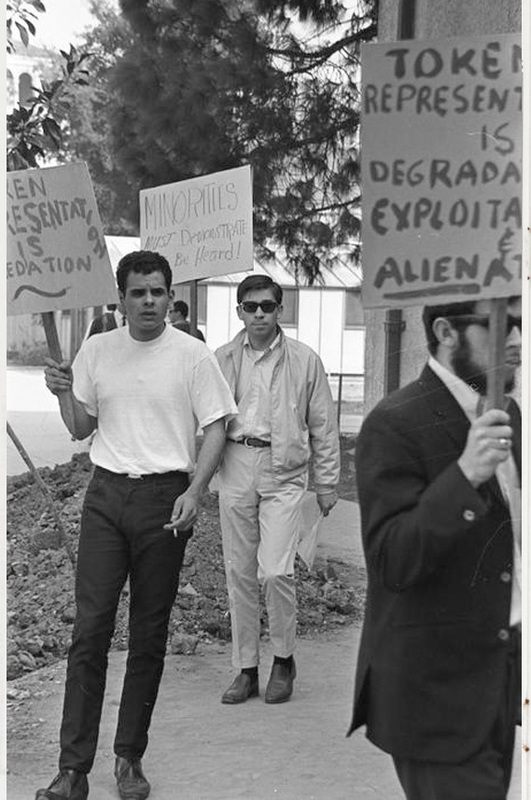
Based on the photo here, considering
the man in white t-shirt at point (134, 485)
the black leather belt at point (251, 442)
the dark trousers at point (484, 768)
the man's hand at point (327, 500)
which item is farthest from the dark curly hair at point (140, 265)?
the dark trousers at point (484, 768)

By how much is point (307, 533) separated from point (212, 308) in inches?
39.8

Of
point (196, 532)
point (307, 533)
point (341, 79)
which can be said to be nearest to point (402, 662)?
point (341, 79)

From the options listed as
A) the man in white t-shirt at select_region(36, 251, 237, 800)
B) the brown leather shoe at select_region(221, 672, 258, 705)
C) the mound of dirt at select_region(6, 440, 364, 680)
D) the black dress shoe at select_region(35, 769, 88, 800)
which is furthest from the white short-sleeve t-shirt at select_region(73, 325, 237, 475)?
the brown leather shoe at select_region(221, 672, 258, 705)

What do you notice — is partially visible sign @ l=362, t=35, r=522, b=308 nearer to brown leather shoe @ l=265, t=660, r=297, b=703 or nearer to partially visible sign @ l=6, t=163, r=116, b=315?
partially visible sign @ l=6, t=163, r=116, b=315

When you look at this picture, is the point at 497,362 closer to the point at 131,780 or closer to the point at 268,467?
the point at 131,780

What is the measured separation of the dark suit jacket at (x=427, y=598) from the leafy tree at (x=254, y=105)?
1.10 meters

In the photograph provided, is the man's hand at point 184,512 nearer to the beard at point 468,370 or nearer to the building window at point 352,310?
the building window at point 352,310

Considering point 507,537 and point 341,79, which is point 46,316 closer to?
point 341,79

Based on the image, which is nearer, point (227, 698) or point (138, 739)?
point (138, 739)

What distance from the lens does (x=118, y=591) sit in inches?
168

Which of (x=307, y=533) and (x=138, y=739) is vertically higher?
(x=307, y=533)

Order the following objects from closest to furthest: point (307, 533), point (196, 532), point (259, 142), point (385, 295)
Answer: point (385, 295) → point (259, 142) → point (307, 533) → point (196, 532)

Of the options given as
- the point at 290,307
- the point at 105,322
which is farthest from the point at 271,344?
the point at 105,322

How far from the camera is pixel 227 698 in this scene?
496 centimetres
